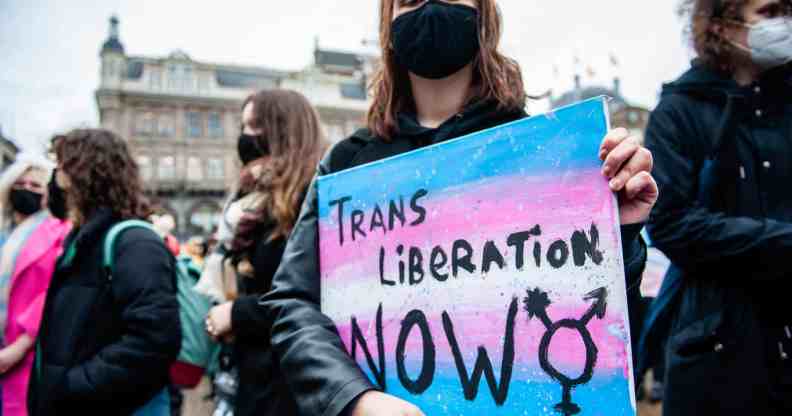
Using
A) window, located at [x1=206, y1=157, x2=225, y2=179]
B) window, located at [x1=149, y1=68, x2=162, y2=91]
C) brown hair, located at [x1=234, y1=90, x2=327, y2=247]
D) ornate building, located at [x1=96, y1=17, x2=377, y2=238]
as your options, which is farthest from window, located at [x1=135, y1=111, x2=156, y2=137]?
brown hair, located at [x1=234, y1=90, x2=327, y2=247]

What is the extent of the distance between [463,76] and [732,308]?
909 mm

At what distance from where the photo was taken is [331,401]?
2.96 feet

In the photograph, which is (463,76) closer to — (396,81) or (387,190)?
(396,81)

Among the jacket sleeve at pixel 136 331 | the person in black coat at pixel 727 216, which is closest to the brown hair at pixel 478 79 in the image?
the person in black coat at pixel 727 216

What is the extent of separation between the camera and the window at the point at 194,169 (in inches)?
1361

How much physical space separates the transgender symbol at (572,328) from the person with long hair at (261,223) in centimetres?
99

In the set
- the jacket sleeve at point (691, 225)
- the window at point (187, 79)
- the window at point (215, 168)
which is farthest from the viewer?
the window at point (215, 168)

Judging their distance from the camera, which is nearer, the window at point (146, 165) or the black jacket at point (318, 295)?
the black jacket at point (318, 295)

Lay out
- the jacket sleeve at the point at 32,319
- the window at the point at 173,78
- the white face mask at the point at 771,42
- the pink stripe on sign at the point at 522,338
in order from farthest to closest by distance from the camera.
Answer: the window at the point at 173,78 < the jacket sleeve at the point at 32,319 < the white face mask at the point at 771,42 < the pink stripe on sign at the point at 522,338

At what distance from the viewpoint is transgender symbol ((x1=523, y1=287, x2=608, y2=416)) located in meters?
0.76

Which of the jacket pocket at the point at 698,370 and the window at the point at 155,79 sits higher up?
the window at the point at 155,79

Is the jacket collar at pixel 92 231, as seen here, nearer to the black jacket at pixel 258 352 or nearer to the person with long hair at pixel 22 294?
the person with long hair at pixel 22 294

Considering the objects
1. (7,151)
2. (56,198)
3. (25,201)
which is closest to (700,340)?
(56,198)

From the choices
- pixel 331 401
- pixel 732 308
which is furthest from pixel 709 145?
pixel 331 401
